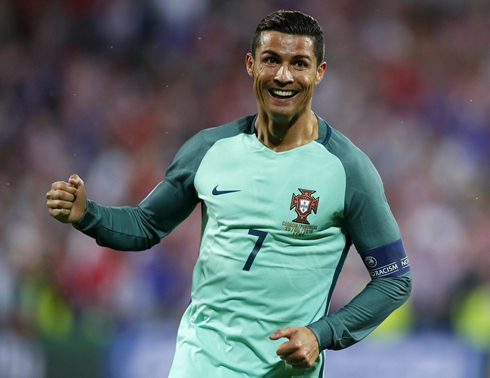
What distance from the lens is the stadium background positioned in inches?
284

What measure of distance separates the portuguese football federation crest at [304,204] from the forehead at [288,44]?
547 mm

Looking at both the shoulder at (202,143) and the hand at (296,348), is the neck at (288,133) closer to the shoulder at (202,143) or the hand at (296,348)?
the shoulder at (202,143)

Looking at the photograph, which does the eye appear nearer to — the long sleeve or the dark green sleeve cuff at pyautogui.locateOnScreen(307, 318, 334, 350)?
the long sleeve

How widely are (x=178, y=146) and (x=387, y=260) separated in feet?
19.8

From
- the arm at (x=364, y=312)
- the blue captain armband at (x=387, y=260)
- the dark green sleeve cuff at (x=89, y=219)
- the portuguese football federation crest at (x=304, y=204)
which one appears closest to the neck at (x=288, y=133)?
the portuguese football federation crest at (x=304, y=204)

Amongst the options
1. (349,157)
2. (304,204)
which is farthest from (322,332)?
(349,157)

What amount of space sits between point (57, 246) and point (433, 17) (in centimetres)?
522

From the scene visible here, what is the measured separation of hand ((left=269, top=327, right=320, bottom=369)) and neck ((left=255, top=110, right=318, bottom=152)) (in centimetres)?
80

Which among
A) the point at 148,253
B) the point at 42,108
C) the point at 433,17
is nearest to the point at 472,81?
the point at 433,17

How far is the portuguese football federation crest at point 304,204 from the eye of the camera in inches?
132

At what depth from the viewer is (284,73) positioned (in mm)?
3357

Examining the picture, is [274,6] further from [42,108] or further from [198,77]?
[42,108]

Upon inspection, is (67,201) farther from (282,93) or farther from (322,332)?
(322,332)

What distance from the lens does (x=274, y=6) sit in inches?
404
